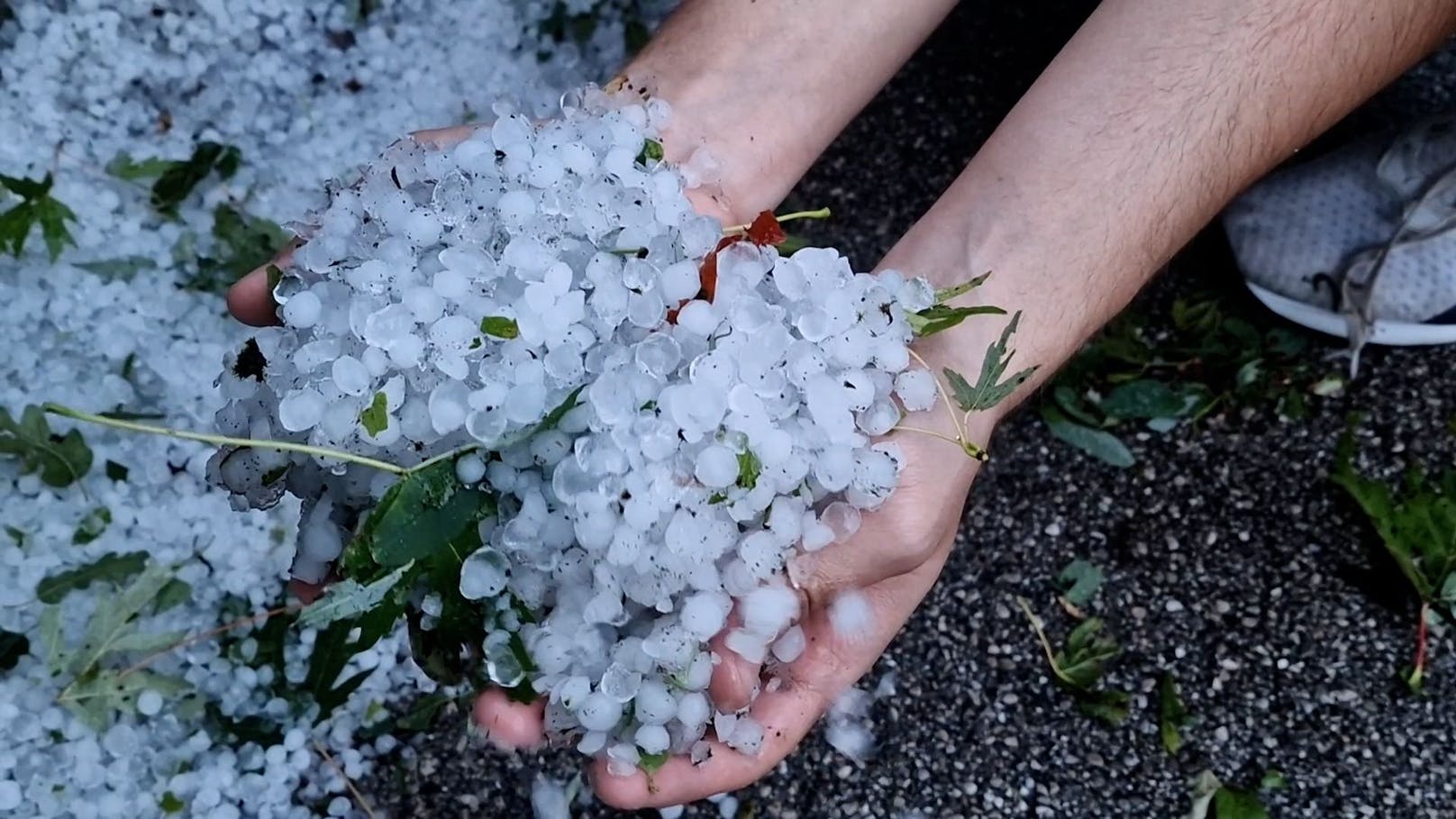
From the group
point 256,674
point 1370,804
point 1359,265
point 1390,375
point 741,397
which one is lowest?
point 1370,804

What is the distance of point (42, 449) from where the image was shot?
4.73ft

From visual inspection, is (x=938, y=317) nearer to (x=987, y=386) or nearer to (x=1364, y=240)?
(x=987, y=386)

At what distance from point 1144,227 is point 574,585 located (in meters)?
0.69

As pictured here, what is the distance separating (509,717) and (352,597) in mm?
213

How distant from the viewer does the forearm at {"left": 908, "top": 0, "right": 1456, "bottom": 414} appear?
121 centimetres

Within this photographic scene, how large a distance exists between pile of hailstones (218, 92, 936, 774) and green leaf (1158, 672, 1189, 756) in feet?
1.97

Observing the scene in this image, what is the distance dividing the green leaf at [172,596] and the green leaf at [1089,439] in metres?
1.07

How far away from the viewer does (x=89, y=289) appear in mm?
1563

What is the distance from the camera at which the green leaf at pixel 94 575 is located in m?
1.40

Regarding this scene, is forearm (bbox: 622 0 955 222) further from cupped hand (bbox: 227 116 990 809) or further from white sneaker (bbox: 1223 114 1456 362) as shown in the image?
white sneaker (bbox: 1223 114 1456 362)

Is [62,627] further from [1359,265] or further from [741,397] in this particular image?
[1359,265]

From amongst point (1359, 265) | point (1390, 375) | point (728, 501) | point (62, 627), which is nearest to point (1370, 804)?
point (1390, 375)

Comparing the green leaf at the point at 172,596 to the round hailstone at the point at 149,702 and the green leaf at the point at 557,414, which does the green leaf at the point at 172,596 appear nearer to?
the round hailstone at the point at 149,702

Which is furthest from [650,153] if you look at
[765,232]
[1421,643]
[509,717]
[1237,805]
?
[1421,643]
